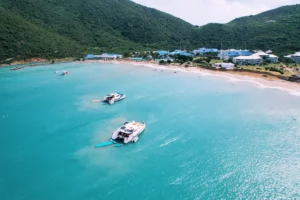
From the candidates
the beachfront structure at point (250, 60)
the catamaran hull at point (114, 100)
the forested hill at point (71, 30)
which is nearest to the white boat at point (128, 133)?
the catamaran hull at point (114, 100)

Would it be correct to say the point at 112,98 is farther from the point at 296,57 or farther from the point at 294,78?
the point at 296,57

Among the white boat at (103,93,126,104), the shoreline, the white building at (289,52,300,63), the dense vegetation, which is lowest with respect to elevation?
the white boat at (103,93,126,104)

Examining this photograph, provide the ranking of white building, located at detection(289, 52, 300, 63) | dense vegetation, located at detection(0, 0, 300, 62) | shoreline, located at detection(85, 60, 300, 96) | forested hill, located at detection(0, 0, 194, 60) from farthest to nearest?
forested hill, located at detection(0, 0, 194, 60)
dense vegetation, located at detection(0, 0, 300, 62)
white building, located at detection(289, 52, 300, 63)
shoreline, located at detection(85, 60, 300, 96)

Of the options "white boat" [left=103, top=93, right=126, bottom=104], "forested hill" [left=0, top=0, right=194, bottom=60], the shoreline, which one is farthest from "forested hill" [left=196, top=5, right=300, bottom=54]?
"white boat" [left=103, top=93, right=126, bottom=104]

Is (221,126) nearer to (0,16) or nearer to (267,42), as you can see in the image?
(267,42)

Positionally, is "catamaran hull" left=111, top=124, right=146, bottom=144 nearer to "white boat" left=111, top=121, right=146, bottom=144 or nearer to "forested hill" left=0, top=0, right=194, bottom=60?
"white boat" left=111, top=121, right=146, bottom=144

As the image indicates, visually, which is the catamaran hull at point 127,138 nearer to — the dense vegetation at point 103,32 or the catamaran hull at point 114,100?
the catamaran hull at point 114,100

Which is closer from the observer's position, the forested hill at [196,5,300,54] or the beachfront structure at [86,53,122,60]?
the forested hill at [196,5,300,54]
